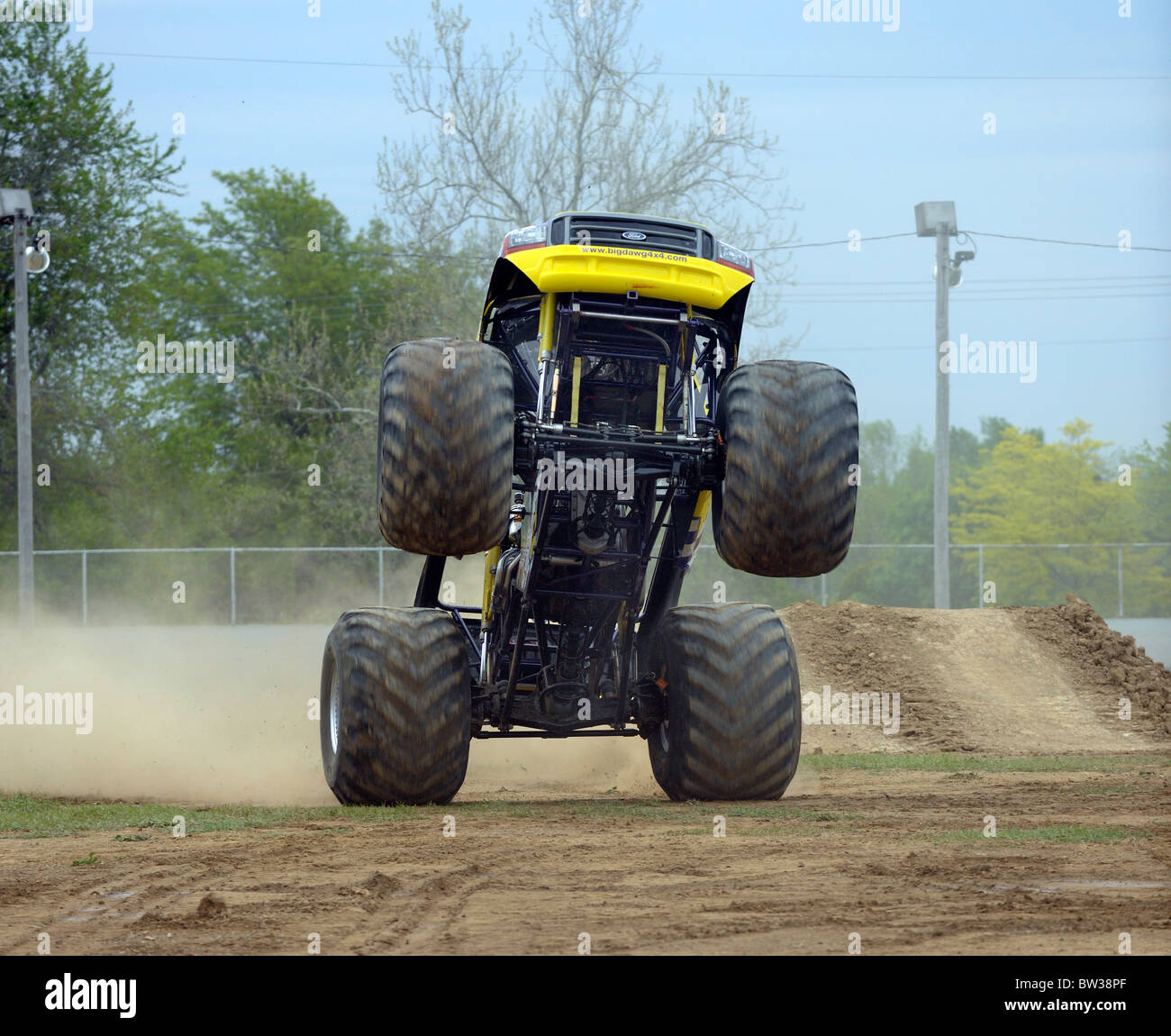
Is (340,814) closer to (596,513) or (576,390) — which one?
(596,513)

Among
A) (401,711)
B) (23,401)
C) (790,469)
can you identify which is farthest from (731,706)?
(23,401)

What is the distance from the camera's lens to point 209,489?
4322 centimetres

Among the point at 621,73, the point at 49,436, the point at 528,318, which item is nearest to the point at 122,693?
the point at 528,318

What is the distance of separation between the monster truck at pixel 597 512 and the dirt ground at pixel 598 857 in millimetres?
611

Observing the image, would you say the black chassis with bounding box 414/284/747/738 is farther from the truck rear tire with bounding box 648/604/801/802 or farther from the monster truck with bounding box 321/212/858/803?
the truck rear tire with bounding box 648/604/801/802

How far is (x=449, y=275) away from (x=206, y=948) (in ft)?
101

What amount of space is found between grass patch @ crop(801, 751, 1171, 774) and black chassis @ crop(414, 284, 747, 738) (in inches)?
188

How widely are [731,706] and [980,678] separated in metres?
10.4

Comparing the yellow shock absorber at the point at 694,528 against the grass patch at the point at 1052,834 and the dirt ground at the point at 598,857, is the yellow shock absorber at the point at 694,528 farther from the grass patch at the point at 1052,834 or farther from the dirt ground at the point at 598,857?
the grass patch at the point at 1052,834

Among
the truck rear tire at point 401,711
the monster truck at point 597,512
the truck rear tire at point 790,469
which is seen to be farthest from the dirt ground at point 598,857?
the truck rear tire at point 790,469

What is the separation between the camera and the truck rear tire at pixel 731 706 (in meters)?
10.2
